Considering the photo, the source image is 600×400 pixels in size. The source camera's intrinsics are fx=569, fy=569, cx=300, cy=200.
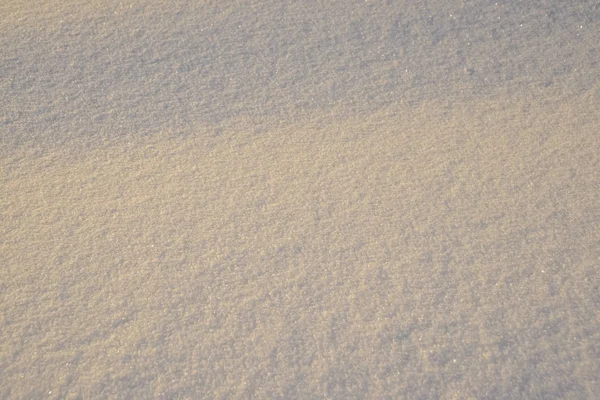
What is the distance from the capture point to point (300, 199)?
3.42 metres

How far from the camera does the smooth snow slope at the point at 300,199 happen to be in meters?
2.74

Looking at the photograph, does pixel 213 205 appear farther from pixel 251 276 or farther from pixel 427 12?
pixel 427 12

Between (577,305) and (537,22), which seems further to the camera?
(537,22)

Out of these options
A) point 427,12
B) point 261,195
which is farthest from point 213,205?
point 427,12

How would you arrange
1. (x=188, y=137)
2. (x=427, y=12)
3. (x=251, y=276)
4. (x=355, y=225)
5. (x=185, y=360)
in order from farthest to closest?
(x=427, y=12), (x=188, y=137), (x=355, y=225), (x=251, y=276), (x=185, y=360)

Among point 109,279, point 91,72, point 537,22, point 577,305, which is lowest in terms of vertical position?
point 577,305

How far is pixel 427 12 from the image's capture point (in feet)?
14.4

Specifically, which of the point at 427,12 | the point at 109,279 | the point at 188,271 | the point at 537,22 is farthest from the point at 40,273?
the point at 537,22

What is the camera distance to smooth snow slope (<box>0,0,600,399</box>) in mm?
2740

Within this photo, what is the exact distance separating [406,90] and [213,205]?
160 centimetres

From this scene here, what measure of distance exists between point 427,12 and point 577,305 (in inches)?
99.1

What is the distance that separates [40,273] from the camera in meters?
3.10

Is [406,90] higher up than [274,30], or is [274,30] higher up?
[274,30]

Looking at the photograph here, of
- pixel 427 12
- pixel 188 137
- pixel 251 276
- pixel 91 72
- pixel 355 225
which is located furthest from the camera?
pixel 427 12
